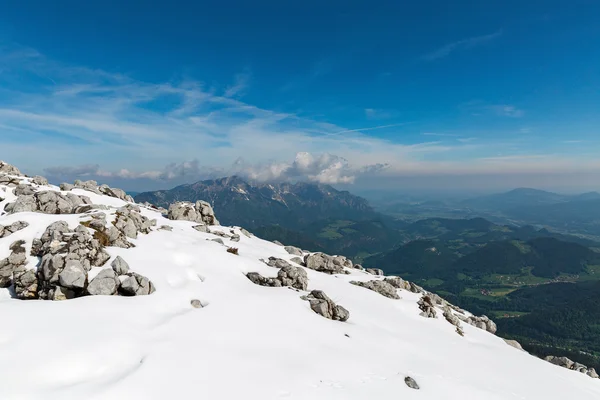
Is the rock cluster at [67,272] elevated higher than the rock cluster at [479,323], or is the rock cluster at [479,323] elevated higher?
the rock cluster at [67,272]

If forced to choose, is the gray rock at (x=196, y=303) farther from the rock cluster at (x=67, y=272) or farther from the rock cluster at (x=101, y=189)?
the rock cluster at (x=101, y=189)

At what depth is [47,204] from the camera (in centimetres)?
4362

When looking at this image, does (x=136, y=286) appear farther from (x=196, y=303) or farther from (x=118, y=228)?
(x=118, y=228)

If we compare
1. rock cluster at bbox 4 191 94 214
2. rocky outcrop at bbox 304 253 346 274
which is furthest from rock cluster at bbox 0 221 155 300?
rocky outcrop at bbox 304 253 346 274

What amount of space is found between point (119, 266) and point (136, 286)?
3.37 metres

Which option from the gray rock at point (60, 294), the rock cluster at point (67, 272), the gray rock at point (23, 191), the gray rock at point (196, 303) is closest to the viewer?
the gray rock at point (60, 294)

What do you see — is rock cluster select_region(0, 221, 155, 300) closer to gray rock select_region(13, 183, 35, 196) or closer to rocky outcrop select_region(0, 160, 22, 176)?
gray rock select_region(13, 183, 35, 196)

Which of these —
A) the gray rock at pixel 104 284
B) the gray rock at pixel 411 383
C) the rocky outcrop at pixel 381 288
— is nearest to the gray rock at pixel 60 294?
the gray rock at pixel 104 284

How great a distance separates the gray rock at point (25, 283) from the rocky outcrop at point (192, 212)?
38.5 m

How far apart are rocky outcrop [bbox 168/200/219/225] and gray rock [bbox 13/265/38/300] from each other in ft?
126

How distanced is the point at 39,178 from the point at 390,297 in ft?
243

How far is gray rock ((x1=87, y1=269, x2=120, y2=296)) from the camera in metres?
24.5

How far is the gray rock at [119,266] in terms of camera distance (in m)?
27.0

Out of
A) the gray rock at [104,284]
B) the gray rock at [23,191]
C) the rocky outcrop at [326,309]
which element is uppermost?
the gray rock at [23,191]
